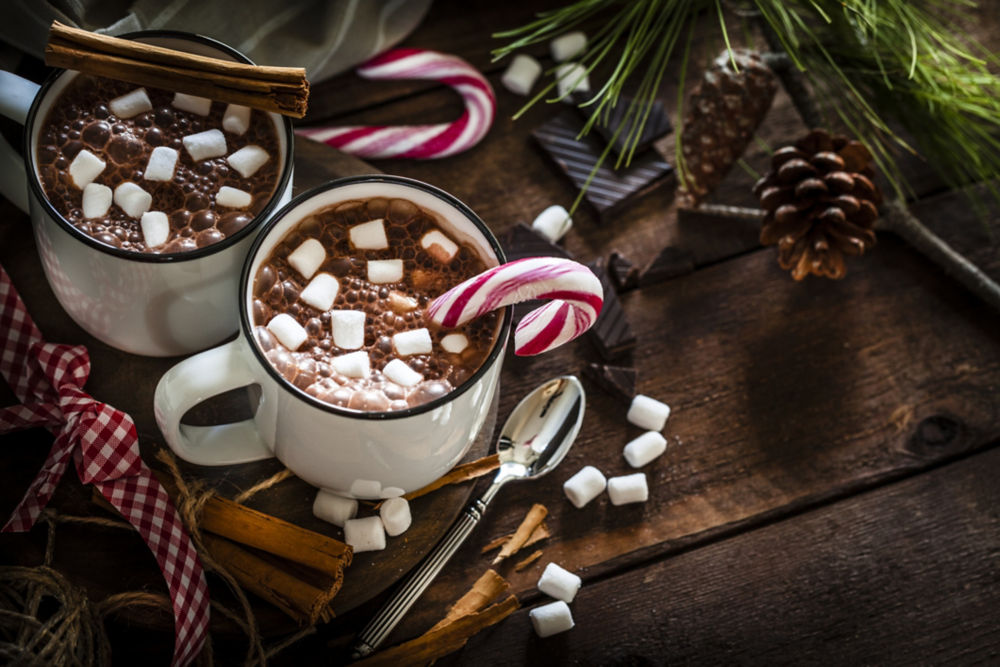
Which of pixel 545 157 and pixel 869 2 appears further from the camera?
pixel 545 157

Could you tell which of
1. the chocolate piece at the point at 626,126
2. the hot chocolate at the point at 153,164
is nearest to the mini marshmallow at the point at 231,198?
the hot chocolate at the point at 153,164

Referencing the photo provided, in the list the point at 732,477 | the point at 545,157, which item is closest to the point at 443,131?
the point at 545,157

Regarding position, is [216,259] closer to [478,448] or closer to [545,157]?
[478,448]

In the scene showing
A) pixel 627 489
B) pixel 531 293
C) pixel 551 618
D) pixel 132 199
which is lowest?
pixel 551 618

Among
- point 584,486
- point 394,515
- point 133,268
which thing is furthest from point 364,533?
point 133,268

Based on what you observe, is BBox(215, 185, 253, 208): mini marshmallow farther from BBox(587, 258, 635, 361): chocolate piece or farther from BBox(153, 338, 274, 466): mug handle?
BBox(587, 258, 635, 361): chocolate piece

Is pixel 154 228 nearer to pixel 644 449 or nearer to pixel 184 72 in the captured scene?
pixel 184 72
